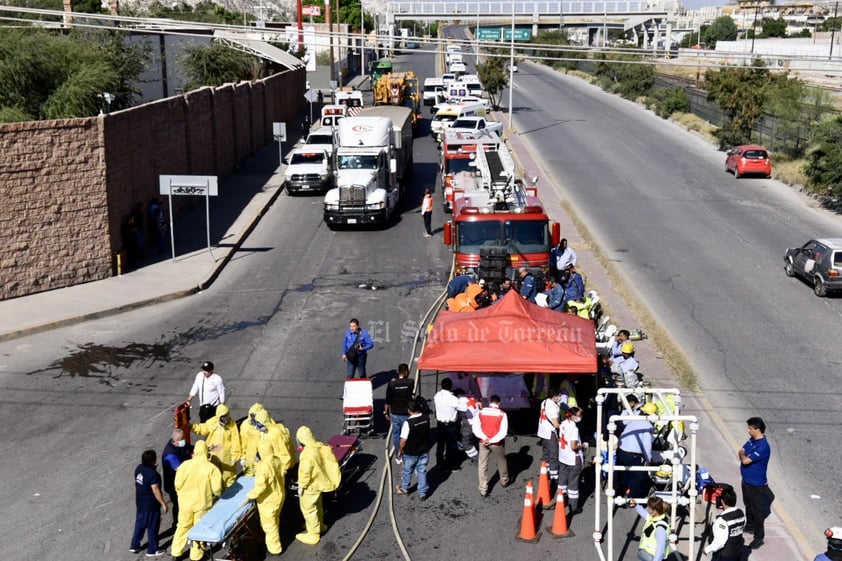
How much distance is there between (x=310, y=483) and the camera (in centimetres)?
1195

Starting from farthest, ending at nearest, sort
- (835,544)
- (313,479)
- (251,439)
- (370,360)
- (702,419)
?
1. (370,360)
2. (702,419)
3. (251,439)
4. (313,479)
5. (835,544)

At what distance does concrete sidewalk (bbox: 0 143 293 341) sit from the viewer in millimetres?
22625

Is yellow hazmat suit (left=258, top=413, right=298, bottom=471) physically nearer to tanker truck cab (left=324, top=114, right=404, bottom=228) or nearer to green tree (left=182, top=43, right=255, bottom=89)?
tanker truck cab (left=324, top=114, right=404, bottom=228)

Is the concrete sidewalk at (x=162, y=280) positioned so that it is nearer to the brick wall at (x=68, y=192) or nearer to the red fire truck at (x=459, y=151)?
the brick wall at (x=68, y=192)

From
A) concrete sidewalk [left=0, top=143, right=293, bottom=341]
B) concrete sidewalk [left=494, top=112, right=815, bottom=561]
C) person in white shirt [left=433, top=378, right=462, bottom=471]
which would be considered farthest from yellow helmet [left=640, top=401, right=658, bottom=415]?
concrete sidewalk [left=0, top=143, right=293, bottom=341]

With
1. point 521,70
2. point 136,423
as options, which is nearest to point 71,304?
point 136,423

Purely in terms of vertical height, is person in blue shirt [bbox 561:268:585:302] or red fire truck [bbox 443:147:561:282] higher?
red fire truck [bbox 443:147:561:282]

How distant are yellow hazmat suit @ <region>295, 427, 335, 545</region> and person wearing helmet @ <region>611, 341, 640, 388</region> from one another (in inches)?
248

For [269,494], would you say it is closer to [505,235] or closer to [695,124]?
[505,235]

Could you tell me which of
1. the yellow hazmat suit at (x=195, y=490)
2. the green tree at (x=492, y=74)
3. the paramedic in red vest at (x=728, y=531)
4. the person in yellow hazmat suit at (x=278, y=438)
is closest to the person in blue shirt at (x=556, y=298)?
the person in yellow hazmat suit at (x=278, y=438)

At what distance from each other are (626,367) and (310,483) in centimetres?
673

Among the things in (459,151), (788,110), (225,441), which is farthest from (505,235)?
(788,110)

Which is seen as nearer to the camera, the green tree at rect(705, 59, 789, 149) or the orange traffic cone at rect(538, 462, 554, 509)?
the orange traffic cone at rect(538, 462, 554, 509)

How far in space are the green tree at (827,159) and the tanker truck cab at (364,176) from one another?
16.3 metres
